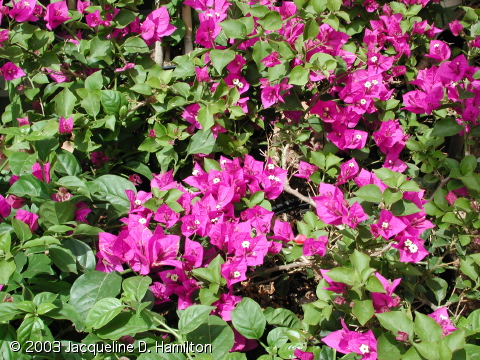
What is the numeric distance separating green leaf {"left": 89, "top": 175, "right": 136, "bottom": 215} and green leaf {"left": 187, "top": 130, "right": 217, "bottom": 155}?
0.25m

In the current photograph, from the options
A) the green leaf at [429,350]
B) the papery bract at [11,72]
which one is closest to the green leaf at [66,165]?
the papery bract at [11,72]

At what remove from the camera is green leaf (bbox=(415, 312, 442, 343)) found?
2.98 ft

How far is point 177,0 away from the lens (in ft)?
5.87

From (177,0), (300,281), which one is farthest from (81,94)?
(300,281)

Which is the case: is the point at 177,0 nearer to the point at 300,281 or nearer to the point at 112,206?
the point at 112,206

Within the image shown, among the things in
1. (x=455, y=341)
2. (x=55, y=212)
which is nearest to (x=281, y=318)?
(x=455, y=341)

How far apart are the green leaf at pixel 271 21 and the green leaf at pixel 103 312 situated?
80 centimetres

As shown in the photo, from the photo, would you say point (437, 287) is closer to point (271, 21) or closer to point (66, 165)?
point (271, 21)

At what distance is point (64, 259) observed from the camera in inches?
46.0

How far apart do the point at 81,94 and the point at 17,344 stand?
0.74m

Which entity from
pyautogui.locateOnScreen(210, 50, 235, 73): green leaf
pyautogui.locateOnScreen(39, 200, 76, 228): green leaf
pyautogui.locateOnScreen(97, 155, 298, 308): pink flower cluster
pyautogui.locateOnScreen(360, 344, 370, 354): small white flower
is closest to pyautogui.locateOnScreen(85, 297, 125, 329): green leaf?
pyautogui.locateOnScreen(97, 155, 298, 308): pink flower cluster

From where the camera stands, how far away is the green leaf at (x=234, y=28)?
143 cm

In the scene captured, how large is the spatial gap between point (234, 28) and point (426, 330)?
3.04 ft

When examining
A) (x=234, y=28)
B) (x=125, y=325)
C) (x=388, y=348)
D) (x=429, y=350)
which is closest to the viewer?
(x=429, y=350)
